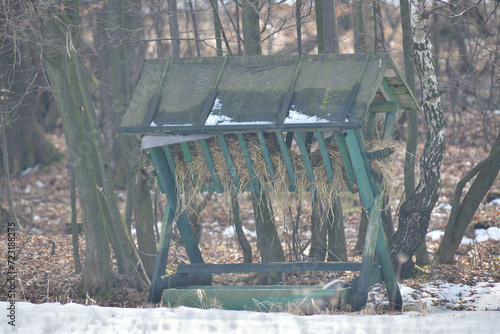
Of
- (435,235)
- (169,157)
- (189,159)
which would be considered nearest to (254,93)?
(189,159)

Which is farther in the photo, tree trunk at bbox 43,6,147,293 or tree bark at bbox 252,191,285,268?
tree bark at bbox 252,191,285,268

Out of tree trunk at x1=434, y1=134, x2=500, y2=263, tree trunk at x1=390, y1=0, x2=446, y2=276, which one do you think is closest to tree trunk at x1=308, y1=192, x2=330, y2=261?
tree trunk at x1=390, y1=0, x2=446, y2=276

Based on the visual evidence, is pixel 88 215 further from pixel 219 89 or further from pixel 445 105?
pixel 445 105

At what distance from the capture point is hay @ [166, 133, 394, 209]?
19.6ft

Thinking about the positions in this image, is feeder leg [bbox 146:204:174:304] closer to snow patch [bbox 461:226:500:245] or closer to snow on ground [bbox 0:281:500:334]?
snow on ground [bbox 0:281:500:334]

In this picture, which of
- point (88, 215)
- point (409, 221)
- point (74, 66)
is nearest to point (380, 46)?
point (409, 221)

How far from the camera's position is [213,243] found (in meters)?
11.8

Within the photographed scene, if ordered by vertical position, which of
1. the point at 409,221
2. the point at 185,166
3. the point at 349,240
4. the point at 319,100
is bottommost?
the point at 349,240

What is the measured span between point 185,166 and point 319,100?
73.1 inches

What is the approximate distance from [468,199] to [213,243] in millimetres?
5610

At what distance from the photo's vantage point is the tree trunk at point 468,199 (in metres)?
7.95

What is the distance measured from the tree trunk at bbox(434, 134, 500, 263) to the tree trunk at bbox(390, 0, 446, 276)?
892mm

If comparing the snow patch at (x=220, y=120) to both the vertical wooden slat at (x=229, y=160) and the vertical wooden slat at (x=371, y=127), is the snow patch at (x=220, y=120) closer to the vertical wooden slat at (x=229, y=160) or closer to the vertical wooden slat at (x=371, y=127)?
the vertical wooden slat at (x=229, y=160)

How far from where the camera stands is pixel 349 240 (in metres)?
11.4
